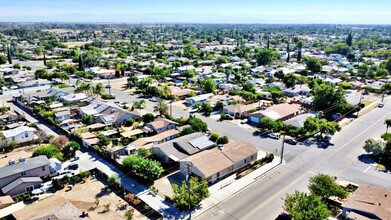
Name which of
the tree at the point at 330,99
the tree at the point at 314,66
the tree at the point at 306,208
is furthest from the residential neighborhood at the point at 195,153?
the tree at the point at 314,66

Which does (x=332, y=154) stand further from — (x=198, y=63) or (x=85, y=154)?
(x=198, y=63)

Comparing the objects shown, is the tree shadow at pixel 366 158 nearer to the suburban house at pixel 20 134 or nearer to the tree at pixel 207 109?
the tree at pixel 207 109

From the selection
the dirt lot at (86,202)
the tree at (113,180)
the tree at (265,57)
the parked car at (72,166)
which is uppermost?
the tree at (265,57)

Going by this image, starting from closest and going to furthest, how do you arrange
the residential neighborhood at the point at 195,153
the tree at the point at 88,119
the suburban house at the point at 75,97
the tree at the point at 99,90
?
1. the residential neighborhood at the point at 195,153
2. the tree at the point at 88,119
3. the suburban house at the point at 75,97
4. the tree at the point at 99,90

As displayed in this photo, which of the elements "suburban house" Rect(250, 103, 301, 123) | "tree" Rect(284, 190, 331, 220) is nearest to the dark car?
"suburban house" Rect(250, 103, 301, 123)

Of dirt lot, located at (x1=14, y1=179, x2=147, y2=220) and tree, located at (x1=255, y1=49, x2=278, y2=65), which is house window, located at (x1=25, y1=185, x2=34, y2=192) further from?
tree, located at (x1=255, y1=49, x2=278, y2=65)
